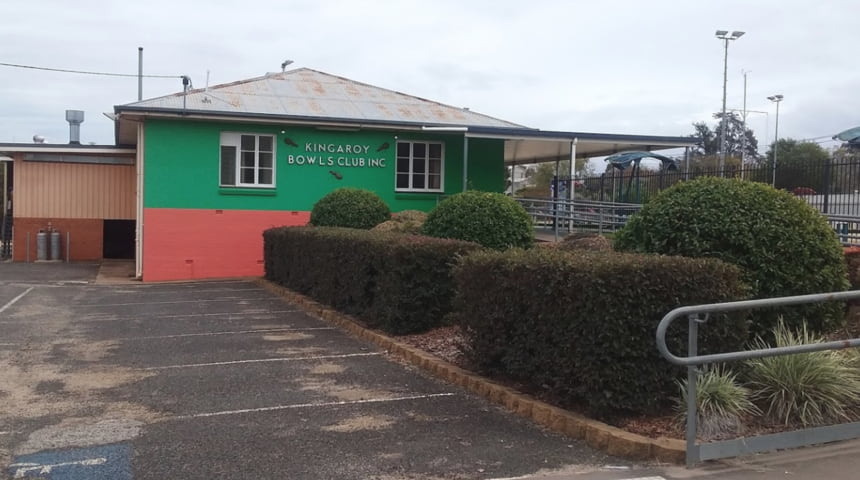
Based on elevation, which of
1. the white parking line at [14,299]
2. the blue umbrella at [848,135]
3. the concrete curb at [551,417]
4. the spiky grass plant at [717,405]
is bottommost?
the white parking line at [14,299]

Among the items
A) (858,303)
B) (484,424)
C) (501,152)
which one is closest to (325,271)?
(484,424)

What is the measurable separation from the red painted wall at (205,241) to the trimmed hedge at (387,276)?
661 centimetres

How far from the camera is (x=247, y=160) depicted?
1967 centimetres

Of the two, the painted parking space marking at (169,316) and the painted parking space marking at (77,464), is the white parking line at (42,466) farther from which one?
the painted parking space marking at (169,316)

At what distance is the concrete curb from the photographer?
541cm

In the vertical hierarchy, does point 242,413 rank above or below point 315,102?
below

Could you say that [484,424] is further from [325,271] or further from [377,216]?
[377,216]

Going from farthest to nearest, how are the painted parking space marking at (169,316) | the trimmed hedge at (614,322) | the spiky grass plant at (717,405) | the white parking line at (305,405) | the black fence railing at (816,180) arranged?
1. the black fence railing at (816,180)
2. the painted parking space marking at (169,316)
3. the white parking line at (305,405)
4. the trimmed hedge at (614,322)
5. the spiky grass plant at (717,405)

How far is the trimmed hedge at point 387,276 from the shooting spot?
374 inches

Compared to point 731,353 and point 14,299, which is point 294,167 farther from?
point 731,353

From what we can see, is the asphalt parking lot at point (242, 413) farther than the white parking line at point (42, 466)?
Yes

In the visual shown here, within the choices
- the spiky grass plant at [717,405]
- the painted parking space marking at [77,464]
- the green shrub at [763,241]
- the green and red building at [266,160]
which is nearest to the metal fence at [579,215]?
the green and red building at [266,160]

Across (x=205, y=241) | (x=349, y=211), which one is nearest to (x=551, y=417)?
(x=349, y=211)

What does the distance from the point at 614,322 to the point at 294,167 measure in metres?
15.1
